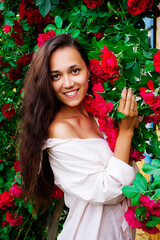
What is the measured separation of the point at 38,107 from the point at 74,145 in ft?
1.07

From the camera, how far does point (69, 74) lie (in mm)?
1424

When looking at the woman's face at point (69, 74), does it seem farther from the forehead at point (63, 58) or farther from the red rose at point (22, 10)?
the red rose at point (22, 10)

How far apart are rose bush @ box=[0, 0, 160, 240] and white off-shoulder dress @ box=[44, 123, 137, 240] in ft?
0.40

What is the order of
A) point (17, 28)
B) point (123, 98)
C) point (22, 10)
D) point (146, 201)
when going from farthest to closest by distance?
point (17, 28) → point (22, 10) → point (123, 98) → point (146, 201)

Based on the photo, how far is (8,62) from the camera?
2270 millimetres

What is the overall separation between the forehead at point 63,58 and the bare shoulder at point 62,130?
12.4 inches

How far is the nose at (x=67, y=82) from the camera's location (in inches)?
55.2

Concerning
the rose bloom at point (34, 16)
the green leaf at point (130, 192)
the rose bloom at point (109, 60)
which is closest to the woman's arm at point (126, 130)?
the rose bloom at point (109, 60)

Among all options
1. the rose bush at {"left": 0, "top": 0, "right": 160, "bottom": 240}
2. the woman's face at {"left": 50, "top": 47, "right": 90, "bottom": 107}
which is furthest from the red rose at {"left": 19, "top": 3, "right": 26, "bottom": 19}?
the woman's face at {"left": 50, "top": 47, "right": 90, "bottom": 107}

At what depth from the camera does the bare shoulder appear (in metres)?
1.45

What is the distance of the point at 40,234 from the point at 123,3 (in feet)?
8.57

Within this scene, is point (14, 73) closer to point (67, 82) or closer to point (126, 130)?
point (67, 82)

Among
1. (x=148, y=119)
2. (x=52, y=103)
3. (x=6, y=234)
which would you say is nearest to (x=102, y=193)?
(x=148, y=119)

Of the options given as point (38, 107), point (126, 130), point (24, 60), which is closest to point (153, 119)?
point (126, 130)
